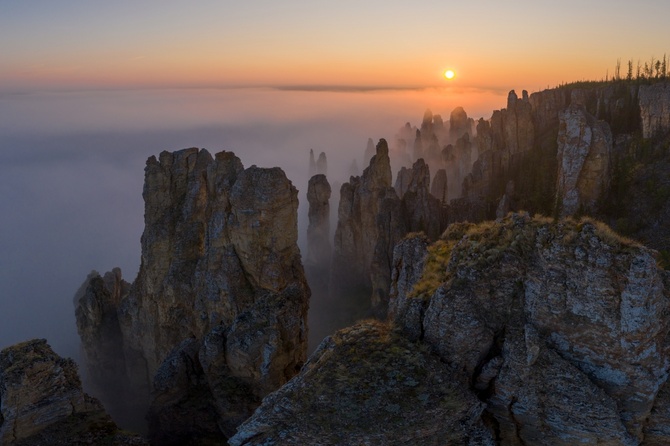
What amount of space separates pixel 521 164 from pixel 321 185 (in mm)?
34043

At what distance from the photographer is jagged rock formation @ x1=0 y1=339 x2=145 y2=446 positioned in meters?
27.5

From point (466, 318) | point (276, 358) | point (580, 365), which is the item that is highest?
point (466, 318)

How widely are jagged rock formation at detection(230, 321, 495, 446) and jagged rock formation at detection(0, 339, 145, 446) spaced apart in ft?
53.0

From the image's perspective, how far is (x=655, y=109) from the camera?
69562mm

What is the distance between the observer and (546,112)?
3652 inches

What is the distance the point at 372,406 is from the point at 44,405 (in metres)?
22.5

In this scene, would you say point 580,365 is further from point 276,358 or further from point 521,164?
point 521,164

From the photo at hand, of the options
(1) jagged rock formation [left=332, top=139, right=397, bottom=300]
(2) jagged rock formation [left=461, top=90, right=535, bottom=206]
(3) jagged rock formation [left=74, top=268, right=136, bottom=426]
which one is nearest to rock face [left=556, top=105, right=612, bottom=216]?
(2) jagged rock formation [left=461, top=90, right=535, bottom=206]

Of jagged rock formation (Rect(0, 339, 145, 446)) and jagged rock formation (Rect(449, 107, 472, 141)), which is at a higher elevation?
jagged rock formation (Rect(449, 107, 472, 141))

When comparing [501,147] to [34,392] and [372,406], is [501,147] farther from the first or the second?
[34,392]

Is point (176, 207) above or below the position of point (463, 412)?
above

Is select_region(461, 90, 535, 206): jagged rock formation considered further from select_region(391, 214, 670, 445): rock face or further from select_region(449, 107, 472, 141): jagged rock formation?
select_region(391, 214, 670, 445): rock face

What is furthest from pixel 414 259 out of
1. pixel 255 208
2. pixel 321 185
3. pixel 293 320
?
pixel 321 185

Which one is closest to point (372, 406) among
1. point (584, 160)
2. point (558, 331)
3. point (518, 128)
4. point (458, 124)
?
point (558, 331)
